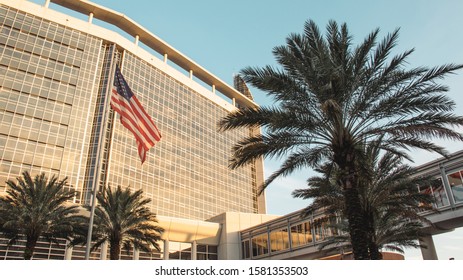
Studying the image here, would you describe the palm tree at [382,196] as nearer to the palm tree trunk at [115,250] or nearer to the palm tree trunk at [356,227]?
the palm tree trunk at [356,227]

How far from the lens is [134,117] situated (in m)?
17.3

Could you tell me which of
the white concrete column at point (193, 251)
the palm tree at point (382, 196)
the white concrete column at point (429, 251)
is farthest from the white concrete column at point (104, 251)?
the white concrete column at point (429, 251)

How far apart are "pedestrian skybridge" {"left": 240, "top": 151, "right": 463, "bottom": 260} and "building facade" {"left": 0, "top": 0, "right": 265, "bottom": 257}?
2195 centimetres

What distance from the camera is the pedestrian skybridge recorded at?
82.4 feet

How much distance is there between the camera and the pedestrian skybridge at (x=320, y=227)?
2511 centimetres

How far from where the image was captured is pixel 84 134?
191 feet

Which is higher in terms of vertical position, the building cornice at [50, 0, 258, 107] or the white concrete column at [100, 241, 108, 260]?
the building cornice at [50, 0, 258, 107]

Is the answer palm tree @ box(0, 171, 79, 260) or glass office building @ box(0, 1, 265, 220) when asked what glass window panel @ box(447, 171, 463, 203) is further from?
glass office building @ box(0, 1, 265, 220)

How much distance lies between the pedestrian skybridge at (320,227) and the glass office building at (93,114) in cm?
2145

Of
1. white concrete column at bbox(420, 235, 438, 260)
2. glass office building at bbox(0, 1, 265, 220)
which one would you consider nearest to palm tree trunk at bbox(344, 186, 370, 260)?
white concrete column at bbox(420, 235, 438, 260)

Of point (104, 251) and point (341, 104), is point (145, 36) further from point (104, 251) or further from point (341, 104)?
point (341, 104)
